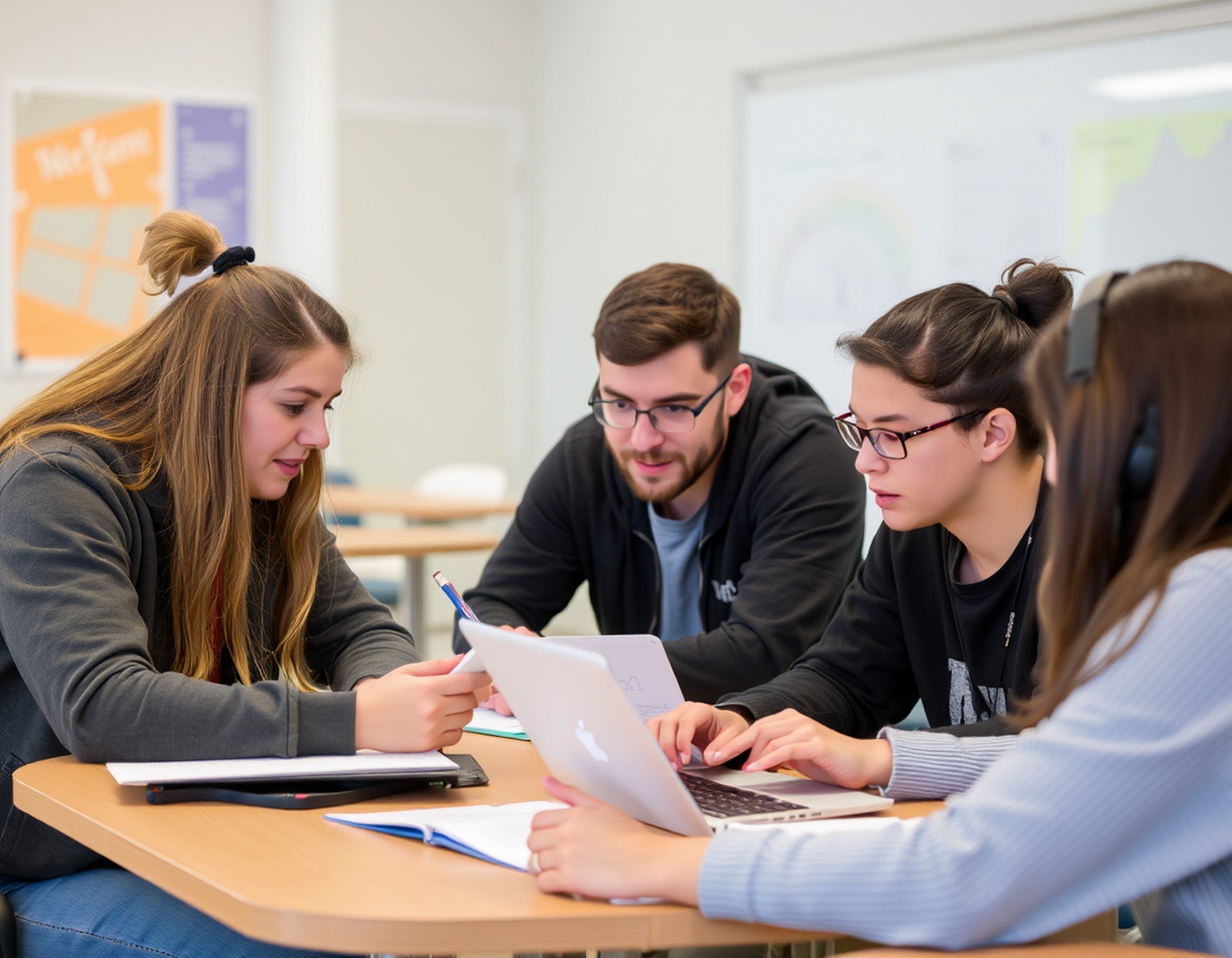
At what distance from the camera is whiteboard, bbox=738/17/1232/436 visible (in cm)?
386

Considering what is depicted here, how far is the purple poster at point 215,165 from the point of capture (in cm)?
558

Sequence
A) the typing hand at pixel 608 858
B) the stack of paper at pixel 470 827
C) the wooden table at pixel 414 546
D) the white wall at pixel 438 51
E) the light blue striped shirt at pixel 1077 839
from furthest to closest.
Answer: the white wall at pixel 438 51 → the wooden table at pixel 414 546 → the stack of paper at pixel 470 827 → the typing hand at pixel 608 858 → the light blue striped shirt at pixel 1077 839

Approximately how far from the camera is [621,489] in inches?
89.9

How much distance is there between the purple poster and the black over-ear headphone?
16.5ft

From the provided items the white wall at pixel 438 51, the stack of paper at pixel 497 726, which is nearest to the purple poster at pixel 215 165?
the white wall at pixel 438 51

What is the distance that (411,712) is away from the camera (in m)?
1.37

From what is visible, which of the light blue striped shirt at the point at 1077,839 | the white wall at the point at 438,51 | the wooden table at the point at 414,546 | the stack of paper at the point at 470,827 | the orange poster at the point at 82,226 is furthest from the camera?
the white wall at the point at 438,51

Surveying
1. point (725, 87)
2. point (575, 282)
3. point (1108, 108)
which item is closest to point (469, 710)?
point (1108, 108)

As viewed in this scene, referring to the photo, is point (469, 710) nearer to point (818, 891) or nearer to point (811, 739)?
point (811, 739)

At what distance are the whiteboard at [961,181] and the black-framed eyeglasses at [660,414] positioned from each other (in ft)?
6.04

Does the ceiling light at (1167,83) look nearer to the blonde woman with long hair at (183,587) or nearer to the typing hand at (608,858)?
the blonde woman with long hair at (183,587)

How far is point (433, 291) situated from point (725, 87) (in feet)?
5.55

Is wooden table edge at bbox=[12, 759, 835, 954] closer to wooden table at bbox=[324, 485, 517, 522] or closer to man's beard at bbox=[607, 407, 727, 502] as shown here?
man's beard at bbox=[607, 407, 727, 502]

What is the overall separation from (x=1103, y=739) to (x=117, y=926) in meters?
0.96
